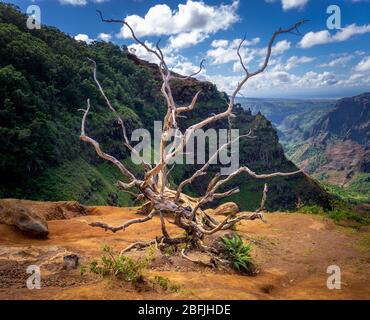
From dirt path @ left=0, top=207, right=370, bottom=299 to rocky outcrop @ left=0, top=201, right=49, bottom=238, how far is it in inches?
9.1

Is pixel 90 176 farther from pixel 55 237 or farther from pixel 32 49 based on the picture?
pixel 55 237

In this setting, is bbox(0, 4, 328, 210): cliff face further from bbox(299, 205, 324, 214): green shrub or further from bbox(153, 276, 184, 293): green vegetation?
bbox(153, 276, 184, 293): green vegetation

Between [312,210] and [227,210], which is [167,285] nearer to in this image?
[227,210]

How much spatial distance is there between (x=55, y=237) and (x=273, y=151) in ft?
275

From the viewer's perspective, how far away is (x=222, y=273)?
9031 mm

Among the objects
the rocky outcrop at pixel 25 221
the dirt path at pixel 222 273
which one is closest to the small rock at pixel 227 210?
the dirt path at pixel 222 273

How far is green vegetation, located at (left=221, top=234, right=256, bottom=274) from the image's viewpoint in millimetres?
9409

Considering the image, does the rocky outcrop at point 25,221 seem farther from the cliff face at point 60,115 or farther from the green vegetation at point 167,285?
the cliff face at point 60,115

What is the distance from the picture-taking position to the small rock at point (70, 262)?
7777 millimetres

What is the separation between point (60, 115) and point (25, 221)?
28.6 meters

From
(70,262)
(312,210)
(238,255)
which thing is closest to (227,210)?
(312,210)

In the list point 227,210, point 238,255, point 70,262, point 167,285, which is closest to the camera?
point 167,285

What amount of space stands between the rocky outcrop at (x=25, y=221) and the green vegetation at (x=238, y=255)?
5276mm

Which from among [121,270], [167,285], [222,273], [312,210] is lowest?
[222,273]
